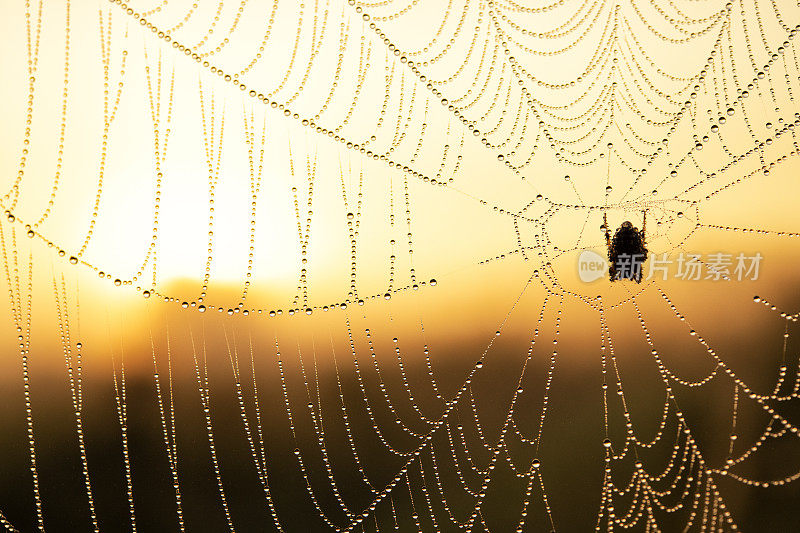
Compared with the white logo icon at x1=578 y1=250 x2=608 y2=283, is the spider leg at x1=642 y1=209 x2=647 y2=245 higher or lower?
higher

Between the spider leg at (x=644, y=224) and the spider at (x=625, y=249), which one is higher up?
the spider leg at (x=644, y=224)

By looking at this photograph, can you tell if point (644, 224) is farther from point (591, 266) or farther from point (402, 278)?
point (402, 278)

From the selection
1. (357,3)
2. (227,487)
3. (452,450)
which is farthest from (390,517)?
(357,3)

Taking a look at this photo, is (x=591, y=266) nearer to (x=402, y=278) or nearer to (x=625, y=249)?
(x=625, y=249)

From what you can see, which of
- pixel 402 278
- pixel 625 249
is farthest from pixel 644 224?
pixel 402 278

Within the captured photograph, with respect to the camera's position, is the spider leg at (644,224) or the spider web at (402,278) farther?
the spider leg at (644,224)
